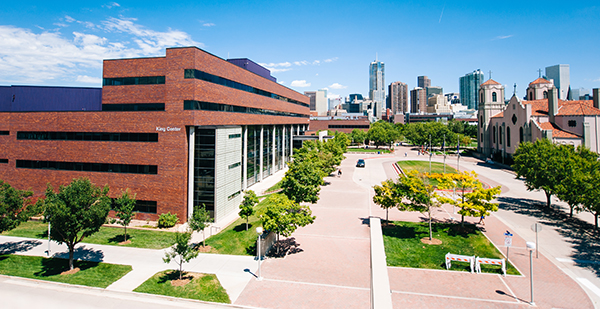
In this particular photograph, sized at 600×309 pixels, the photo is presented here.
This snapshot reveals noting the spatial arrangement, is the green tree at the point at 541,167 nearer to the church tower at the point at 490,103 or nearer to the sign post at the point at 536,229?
the sign post at the point at 536,229

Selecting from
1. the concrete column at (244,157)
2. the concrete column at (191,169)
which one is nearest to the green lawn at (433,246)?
the concrete column at (191,169)

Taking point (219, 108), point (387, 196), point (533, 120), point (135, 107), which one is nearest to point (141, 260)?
point (135, 107)

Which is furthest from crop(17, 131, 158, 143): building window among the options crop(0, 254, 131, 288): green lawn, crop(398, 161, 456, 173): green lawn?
crop(398, 161, 456, 173): green lawn

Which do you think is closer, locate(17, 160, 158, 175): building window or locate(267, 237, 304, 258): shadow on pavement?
locate(267, 237, 304, 258): shadow on pavement

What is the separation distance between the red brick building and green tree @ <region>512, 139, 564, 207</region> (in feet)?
102

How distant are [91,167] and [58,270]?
13594mm

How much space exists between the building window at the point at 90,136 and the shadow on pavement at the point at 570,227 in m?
35.2

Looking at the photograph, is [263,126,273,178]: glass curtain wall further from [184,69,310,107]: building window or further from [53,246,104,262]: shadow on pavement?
[53,246,104,262]: shadow on pavement

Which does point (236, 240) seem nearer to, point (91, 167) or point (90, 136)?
point (91, 167)

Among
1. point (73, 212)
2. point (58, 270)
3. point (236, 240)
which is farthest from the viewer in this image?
point (236, 240)

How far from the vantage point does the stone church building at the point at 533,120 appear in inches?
2089

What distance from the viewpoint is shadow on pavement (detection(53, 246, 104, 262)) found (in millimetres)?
20672

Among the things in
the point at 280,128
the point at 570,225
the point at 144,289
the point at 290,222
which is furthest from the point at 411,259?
the point at 280,128

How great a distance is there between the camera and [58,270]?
19.1 metres
